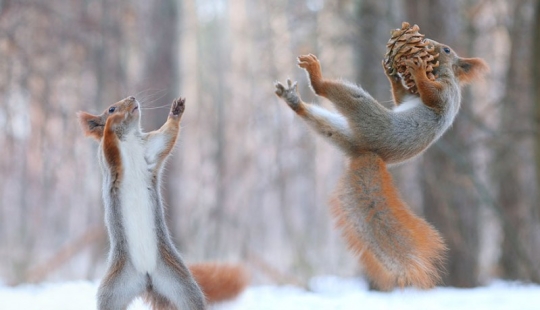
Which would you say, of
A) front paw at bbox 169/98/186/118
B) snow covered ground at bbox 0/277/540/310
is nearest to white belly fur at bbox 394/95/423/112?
snow covered ground at bbox 0/277/540/310

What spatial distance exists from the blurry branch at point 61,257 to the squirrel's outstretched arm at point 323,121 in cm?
535

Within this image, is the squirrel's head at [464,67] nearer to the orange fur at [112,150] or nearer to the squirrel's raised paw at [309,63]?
the squirrel's raised paw at [309,63]

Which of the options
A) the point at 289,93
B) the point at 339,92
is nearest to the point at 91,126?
the point at 289,93

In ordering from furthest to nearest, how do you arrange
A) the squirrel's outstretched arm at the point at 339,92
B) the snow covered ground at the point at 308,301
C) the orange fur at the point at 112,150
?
the snow covered ground at the point at 308,301, the squirrel's outstretched arm at the point at 339,92, the orange fur at the point at 112,150

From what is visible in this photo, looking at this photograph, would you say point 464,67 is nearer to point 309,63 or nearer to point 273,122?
point 309,63

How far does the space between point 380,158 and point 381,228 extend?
0.49m

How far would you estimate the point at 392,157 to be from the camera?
14.5 feet

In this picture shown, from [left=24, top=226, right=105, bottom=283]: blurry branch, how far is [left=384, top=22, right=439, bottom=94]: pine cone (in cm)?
581

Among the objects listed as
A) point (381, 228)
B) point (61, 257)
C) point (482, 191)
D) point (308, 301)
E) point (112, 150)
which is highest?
point (112, 150)

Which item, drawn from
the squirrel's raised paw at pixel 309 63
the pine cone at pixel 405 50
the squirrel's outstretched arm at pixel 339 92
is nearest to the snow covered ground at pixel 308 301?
the squirrel's outstretched arm at pixel 339 92

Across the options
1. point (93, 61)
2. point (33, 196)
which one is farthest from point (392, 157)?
point (33, 196)

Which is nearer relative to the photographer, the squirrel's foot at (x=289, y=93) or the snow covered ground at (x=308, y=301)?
the squirrel's foot at (x=289, y=93)

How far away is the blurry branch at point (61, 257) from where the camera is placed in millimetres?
8843

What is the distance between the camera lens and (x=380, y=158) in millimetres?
4336
